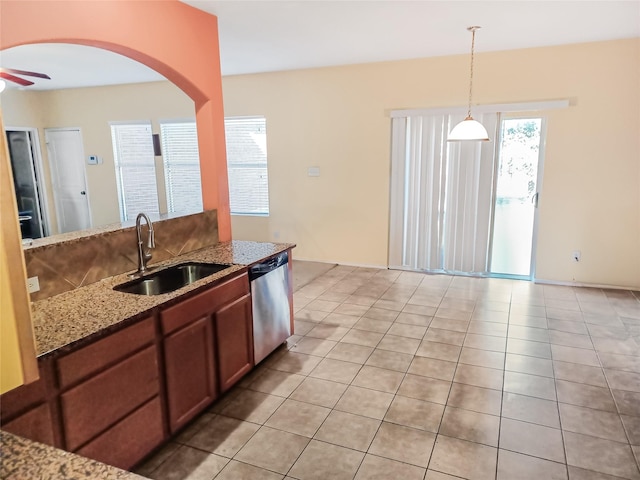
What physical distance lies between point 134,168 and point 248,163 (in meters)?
2.03

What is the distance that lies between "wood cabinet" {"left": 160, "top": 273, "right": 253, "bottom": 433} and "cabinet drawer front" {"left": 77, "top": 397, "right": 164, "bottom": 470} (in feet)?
0.36

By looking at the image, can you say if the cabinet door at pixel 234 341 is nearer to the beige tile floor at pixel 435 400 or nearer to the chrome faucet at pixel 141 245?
the beige tile floor at pixel 435 400

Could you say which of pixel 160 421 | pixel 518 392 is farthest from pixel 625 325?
pixel 160 421

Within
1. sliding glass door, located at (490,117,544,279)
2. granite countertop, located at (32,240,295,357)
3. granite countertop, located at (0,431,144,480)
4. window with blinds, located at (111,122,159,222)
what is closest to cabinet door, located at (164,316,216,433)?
granite countertop, located at (32,240,295,357)

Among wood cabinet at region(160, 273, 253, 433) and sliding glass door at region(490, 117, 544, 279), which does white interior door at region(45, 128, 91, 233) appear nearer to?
wood cabinet at region(160, 273, 253, 433)

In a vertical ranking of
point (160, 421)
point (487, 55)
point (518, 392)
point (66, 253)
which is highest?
point (487, 55)

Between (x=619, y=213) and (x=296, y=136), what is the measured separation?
406 centimetres

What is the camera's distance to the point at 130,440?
203 cm

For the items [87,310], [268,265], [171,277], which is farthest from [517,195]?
[87,310]

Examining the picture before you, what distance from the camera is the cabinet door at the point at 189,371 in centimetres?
227

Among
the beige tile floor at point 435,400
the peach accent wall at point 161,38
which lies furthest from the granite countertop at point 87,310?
the peach accent wall at point 161,38

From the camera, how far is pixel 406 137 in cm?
538

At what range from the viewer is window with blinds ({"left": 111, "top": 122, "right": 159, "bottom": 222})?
681 cm

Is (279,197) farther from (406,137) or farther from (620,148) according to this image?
(620,148)
